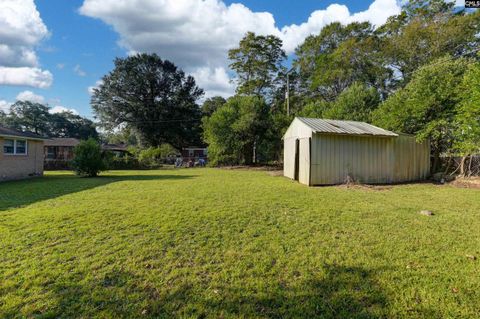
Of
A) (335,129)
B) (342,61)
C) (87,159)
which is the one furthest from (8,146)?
(342,61)

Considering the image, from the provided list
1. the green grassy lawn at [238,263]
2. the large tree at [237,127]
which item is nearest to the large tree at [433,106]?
the green grassy lawn at [238,263]

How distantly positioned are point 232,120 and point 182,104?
1696 centimetres

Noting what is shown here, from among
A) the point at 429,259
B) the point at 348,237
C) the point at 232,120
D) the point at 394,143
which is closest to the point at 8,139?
the point at 232,120

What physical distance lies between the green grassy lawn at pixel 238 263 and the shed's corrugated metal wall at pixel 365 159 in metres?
4.29

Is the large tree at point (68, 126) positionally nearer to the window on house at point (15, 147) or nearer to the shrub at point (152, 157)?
the shrub at point (152, 157)

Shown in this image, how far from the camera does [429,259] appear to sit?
3176 millimetres

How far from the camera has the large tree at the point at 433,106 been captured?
34.9 ft

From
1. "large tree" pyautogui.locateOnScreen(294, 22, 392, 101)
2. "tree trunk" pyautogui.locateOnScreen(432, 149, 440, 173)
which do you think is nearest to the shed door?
"tree trunk" pyautogui.locateOnScreen(432, 149, 440, 173)

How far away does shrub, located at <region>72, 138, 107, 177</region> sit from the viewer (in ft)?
42.2

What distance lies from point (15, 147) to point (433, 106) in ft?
64.8

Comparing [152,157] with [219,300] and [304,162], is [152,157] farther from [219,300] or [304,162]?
[219,300]

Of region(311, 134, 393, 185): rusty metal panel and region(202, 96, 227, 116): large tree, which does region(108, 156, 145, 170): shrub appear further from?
region(202, 96, 227, 116): large tree

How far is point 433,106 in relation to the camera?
10914 millimetres

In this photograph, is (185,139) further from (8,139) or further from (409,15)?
(409,15)
